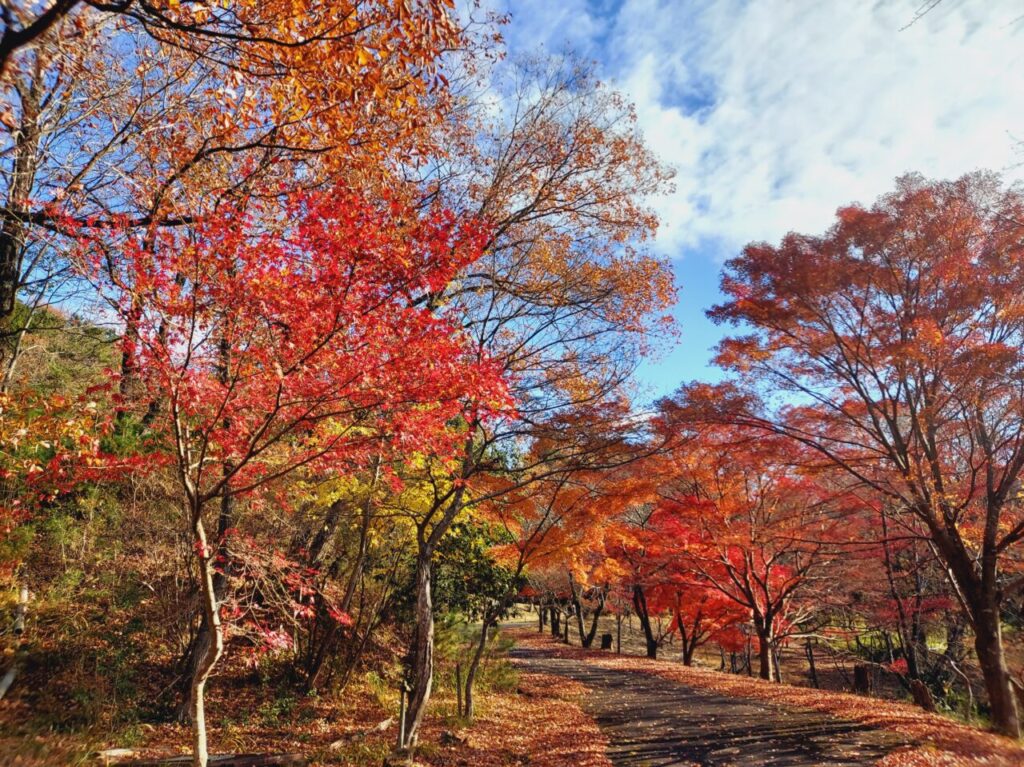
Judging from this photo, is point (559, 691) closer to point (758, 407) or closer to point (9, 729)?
point (758, 407)

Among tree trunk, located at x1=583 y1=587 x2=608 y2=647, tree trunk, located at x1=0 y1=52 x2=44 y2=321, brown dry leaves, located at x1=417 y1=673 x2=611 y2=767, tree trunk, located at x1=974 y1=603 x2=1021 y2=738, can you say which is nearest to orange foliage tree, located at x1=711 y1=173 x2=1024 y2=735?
tree trunk, located at x1=974 y1=603 x2=1021 y2=738

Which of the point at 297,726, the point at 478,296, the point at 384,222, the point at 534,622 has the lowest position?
the point at 534,622

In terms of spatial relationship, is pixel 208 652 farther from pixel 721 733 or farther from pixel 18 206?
pixel 721 733

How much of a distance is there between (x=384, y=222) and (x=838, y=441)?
910cm

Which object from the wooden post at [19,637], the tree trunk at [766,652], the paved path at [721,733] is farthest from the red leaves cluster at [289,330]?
the tree trunk at [766,652]

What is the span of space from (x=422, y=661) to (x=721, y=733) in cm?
526

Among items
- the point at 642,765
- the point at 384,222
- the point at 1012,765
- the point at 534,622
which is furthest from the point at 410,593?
the point at 534,622

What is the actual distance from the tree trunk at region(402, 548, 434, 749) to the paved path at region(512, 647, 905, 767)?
3033mm

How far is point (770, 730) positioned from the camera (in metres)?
8.47

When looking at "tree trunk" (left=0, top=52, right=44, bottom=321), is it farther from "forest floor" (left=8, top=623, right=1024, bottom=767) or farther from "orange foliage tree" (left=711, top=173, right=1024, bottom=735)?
"orange foliage tree" (left=711, top=173, right=1024, bottom=735)

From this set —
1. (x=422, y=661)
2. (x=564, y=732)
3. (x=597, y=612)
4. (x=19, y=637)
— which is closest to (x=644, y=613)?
(x=597, y=612)

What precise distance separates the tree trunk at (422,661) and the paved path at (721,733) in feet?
9.95

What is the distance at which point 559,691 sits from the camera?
13469mm

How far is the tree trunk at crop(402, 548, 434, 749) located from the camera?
7098mm
